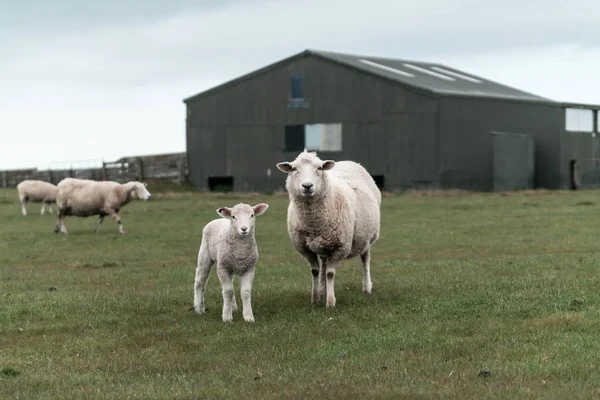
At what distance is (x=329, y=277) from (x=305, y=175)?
153 centimetres

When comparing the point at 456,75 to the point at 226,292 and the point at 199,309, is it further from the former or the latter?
the point at 226,292

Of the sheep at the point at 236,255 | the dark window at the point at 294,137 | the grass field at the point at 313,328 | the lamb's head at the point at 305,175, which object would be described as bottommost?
the grass field at the point at 313,328

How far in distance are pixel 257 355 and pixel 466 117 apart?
4119cm

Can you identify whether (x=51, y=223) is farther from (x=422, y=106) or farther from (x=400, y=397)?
(x=400, y=397)

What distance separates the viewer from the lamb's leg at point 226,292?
37.1 feet

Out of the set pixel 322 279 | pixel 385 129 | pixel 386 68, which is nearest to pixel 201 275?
pixel 322 279

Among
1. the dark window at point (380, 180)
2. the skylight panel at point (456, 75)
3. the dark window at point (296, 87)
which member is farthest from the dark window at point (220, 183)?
the skylight panel at point (456, 75)

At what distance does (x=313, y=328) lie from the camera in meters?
10.5

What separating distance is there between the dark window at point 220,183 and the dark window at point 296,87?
649cm

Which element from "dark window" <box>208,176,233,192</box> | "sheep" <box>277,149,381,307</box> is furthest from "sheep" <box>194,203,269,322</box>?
"dark window" <box>208,176,233,192</box>

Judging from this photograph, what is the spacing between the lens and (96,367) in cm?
895

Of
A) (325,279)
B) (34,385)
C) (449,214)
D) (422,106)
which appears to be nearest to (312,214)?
(325,279)

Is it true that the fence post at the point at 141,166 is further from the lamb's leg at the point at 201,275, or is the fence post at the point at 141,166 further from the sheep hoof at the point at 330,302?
the sheep hoof at the point at 330,302

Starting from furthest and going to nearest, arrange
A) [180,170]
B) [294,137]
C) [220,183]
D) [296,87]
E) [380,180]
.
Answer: [180,170] → [220,183] → [296,87] → [294,137] → [380,180]
